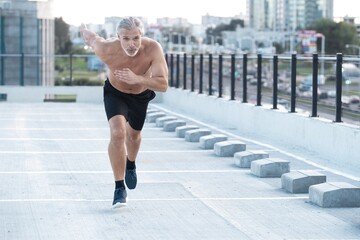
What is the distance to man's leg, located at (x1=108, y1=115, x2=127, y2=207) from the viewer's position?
416 inches

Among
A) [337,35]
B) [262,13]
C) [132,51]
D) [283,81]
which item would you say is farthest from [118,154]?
[262,13]

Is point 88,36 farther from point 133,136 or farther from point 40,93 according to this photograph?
point 40,93

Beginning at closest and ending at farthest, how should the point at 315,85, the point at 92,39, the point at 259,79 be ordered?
the point at 92,39
the point at 315,85
the point at 259,79

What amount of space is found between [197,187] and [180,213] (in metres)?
2.05

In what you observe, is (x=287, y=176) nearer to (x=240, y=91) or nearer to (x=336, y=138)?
(x=336, y=138)

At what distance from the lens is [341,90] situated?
1555 cm

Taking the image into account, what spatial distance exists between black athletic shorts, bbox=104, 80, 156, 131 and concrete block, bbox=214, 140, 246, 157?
5071mm

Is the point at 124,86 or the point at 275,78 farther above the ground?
the point at 124,86

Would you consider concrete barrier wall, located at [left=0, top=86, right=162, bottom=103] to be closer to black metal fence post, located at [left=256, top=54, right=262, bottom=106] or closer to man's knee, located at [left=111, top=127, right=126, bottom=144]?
black metal fence post, located at [left=256, top=54, right=262, bottom=106]

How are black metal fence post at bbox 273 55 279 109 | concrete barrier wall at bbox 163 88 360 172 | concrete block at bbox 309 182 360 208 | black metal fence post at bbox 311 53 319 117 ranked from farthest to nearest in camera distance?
1. black metal fence post at bbox 273 55 279 109
2. black metal fence post at bbox 311 53 319 117
3. concrete barrier wall at bbox 163 88 360 172
4. concrete block at bbox 309 182 360 208

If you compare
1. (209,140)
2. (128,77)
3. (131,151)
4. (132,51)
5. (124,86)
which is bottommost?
(209,140)

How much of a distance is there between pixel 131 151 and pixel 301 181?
199 cm

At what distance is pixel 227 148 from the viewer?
16.1 meters

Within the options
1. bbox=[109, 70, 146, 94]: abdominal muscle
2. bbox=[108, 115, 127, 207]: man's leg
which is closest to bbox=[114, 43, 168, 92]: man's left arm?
bbox=[109, 70, 146, 94]: abdominal muscle
